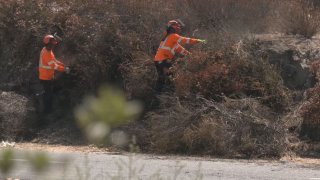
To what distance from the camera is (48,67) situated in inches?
603

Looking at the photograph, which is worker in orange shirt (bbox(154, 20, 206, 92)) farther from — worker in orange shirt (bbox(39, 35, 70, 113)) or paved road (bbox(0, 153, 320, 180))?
paved road (bbox(0, 153, 320, 180))

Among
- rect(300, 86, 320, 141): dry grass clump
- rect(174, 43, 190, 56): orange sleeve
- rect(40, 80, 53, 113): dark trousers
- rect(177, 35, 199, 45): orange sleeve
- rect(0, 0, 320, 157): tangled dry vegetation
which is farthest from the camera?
rect(40, 80, 53, 113): dark trousers

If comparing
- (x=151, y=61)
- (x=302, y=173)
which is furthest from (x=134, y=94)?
(x=302, y=173)

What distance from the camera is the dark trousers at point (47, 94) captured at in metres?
15.6

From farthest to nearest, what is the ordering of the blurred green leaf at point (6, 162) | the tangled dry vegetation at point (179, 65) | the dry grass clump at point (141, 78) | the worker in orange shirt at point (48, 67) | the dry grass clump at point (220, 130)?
the worker in orange shirt at point (48, 67), the dry grass clump at point (141, 78), the tangled dry vegetation at point (179, 65), the dry grass clump at point (220, 130), the blurred green leaf at point (6, 162)

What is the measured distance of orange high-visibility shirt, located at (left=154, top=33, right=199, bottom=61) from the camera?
1416cm

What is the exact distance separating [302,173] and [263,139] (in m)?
2.42

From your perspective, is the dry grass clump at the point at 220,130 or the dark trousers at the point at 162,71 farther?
the dark trousers at the point at 162,71

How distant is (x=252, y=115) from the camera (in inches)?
486

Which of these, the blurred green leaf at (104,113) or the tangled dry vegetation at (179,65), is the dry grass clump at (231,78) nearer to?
the tangled dry vegetation at (179,65)

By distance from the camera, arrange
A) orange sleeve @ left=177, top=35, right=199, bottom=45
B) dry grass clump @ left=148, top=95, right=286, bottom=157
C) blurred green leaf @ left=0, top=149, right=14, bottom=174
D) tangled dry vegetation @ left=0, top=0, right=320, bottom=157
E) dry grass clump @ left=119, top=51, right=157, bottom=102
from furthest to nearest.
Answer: dry grass clump @ left=119, top=51, right=157, bottom=102 → orange sleeve @ left=177, top=35, right=199, bottom=45 → tangled dry vegetation @ left=0, top=0, right=320, bottom=157 → dry grass clump @ left=148, top=95, right=286, bottom=157 → blurred green leaf @ left=0, top=149, right=14, bottom=174

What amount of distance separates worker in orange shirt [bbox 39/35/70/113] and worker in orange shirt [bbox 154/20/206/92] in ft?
7.88

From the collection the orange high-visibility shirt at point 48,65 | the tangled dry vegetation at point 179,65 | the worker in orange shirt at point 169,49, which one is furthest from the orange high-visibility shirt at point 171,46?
the orange high-visibility shirt at point 48,65

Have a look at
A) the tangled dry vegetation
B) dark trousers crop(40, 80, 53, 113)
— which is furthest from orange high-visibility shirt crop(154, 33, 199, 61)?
dark trousers crop(40, 80, 53, 113)
